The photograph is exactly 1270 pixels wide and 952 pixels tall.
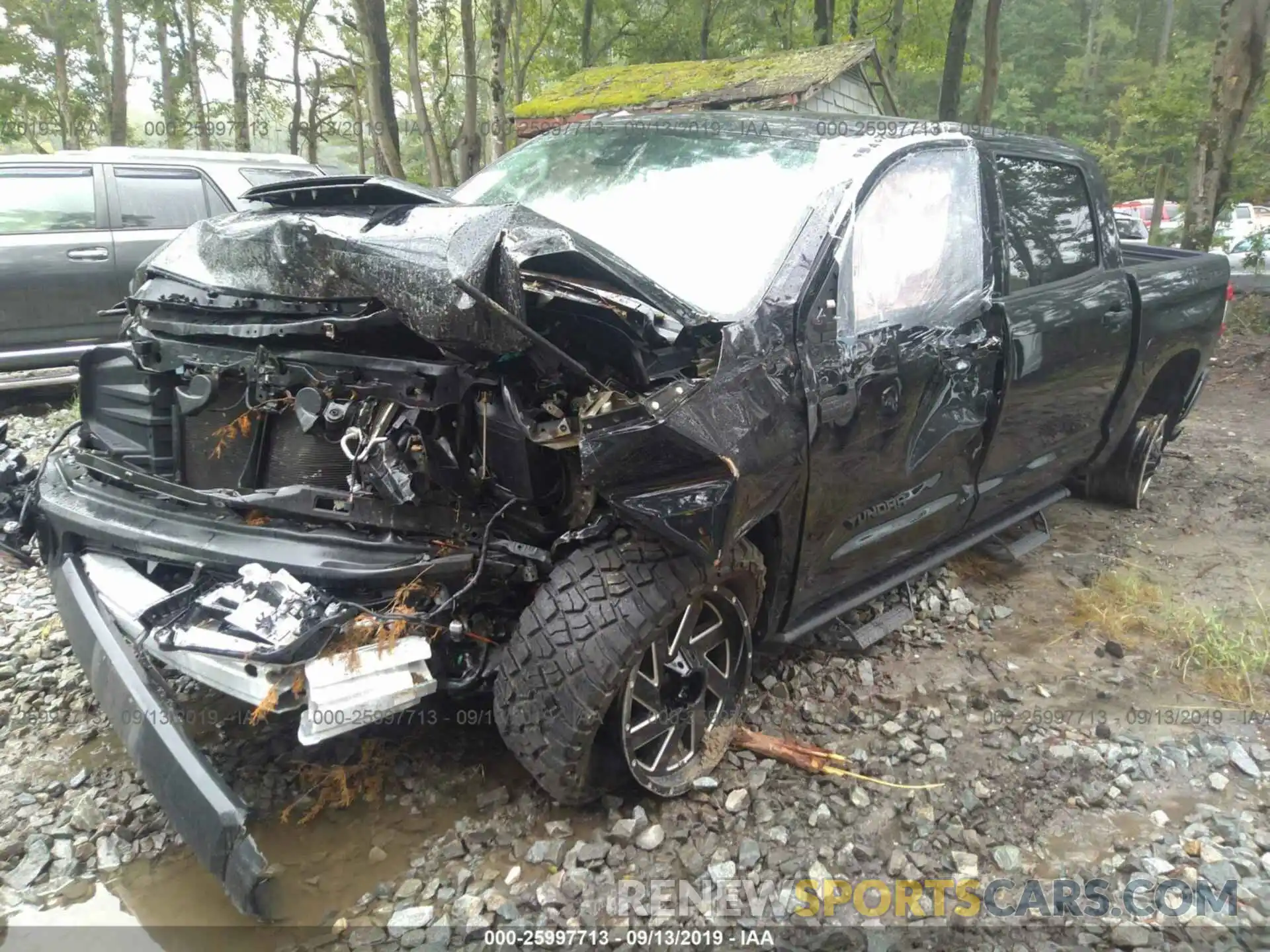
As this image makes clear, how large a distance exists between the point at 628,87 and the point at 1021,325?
10.2m

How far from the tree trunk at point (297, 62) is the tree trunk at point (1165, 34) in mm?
26095

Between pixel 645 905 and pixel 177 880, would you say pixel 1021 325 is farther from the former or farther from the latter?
pixel 177 880

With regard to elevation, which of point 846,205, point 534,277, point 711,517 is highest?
point 846,205

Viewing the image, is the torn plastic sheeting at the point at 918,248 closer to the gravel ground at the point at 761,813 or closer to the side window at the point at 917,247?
the side window at the point at 917,247

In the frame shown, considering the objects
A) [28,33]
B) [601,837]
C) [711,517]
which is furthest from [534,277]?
[28,33]

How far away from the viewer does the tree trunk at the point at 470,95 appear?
1176cm

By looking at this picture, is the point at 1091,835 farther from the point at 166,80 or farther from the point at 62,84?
the point at 166,80

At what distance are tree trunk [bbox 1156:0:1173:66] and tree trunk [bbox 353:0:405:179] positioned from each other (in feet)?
93.9

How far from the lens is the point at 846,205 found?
271 cm

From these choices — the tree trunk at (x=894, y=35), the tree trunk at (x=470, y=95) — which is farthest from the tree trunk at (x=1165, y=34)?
the tree trunk at (x=470, y=95)

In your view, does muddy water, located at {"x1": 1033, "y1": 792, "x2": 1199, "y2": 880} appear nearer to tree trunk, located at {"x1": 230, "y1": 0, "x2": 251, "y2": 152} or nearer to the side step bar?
the side step bar

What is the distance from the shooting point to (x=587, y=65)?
21531 millimetres

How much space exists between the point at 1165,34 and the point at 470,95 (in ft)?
93.6

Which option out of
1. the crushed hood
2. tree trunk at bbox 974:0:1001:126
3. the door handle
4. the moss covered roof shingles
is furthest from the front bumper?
tree trunk at bbox 974:0:1001:126
